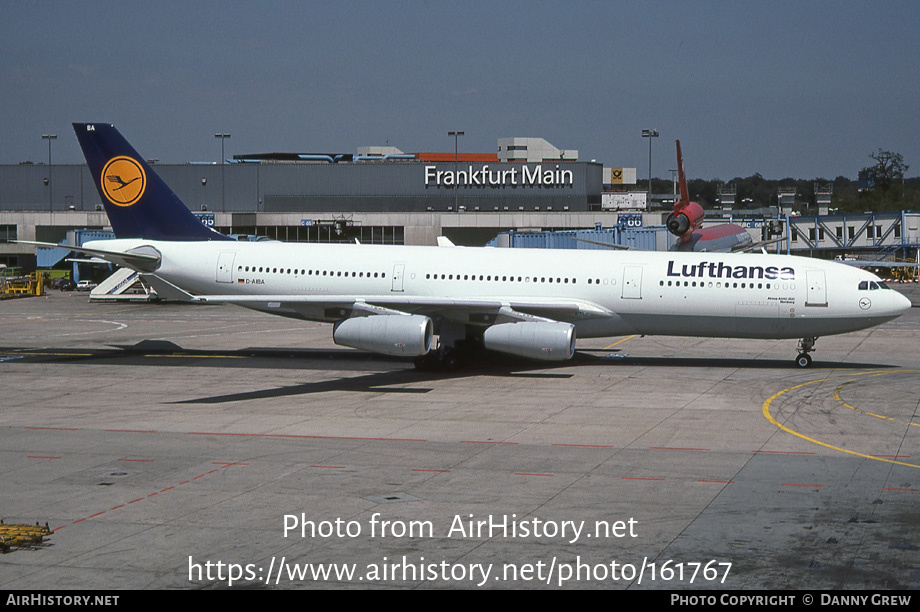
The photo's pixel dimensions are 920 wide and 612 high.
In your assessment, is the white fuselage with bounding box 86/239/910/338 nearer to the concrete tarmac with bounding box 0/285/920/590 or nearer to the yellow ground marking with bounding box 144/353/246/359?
the concrete tarmac with bounding box 0/285/920/590

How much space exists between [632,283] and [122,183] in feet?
68.9

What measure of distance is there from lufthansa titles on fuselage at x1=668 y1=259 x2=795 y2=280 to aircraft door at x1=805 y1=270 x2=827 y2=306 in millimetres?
604

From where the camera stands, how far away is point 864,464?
19688mm

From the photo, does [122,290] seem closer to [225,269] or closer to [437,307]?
[225,269]

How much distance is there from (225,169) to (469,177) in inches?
1131

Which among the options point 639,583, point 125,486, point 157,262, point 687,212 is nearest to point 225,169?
point 687,212

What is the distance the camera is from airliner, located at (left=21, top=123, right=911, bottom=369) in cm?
3200

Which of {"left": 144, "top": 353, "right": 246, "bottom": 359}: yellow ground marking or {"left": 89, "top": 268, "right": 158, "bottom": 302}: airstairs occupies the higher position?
{"left": 89, "top": 268, "right": 158, "bottom": 302}: airstairs

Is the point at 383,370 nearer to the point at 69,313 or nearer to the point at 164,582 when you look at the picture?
the point at 164,582

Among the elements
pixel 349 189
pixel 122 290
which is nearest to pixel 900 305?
pixel 122 290

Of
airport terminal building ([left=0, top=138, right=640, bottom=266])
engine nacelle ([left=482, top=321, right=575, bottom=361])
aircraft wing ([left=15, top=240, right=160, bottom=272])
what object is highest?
airport terminal building ([left=0, top=138, right=640, bottom=266])

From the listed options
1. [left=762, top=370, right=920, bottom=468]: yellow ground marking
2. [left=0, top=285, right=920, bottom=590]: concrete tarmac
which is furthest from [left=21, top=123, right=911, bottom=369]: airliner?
[left=762, top=370, right=920, bottom=468]: yellow ground marking

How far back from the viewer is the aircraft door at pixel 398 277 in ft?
117

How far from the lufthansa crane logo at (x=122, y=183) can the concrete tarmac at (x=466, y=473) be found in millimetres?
6999
